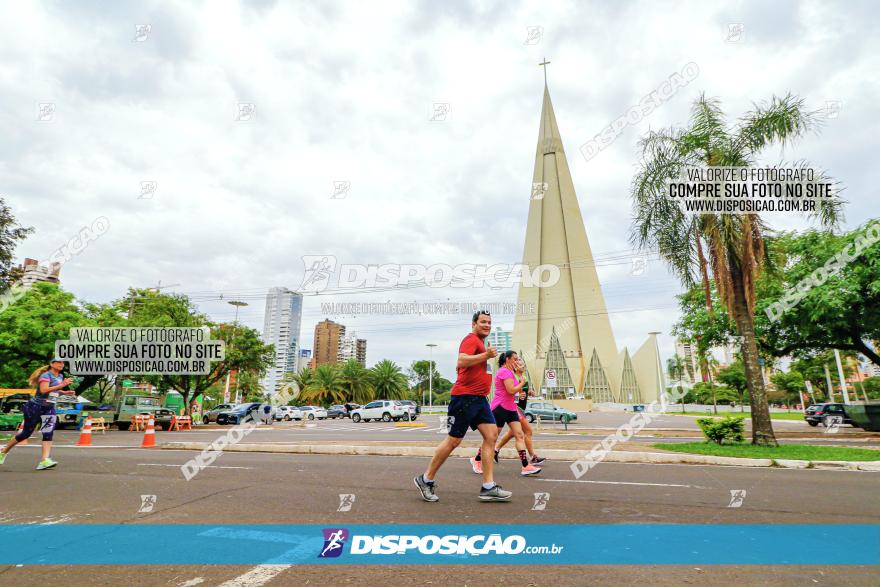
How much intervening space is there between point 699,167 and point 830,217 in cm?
386

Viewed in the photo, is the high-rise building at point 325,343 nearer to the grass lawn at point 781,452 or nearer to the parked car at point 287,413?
the parked car at point 287,413

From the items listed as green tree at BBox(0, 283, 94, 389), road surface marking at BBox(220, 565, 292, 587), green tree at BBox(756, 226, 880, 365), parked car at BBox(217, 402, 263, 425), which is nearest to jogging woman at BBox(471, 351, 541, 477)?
road surface marking at BBox(220, 565, 292, 587)

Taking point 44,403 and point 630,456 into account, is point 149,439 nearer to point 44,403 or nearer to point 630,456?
point 44,403

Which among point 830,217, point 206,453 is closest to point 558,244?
point 830,217

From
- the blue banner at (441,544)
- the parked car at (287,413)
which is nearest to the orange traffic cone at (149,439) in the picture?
the blue banner at (441,544)

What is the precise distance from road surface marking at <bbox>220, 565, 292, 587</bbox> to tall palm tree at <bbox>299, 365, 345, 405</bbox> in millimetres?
54927

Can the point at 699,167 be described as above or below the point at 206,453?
above

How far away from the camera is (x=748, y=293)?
11531mm

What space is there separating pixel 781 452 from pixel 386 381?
52.7 m

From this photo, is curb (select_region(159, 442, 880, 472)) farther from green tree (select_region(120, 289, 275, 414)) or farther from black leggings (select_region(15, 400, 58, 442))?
green tree (select_region(120, 289, 275, 414))

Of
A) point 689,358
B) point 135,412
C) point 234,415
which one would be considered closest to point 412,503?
point 135,412

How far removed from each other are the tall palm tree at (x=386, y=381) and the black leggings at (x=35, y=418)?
52.1 meters

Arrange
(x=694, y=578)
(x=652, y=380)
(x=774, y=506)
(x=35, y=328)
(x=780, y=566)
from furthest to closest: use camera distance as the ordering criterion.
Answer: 1. (x=652, y=380)
2. (x=35, y=328)
3. (x=774, y=506)
4. (x=780, y=566)
5. (x=694, y=578)

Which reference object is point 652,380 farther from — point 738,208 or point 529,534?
point 529,534
